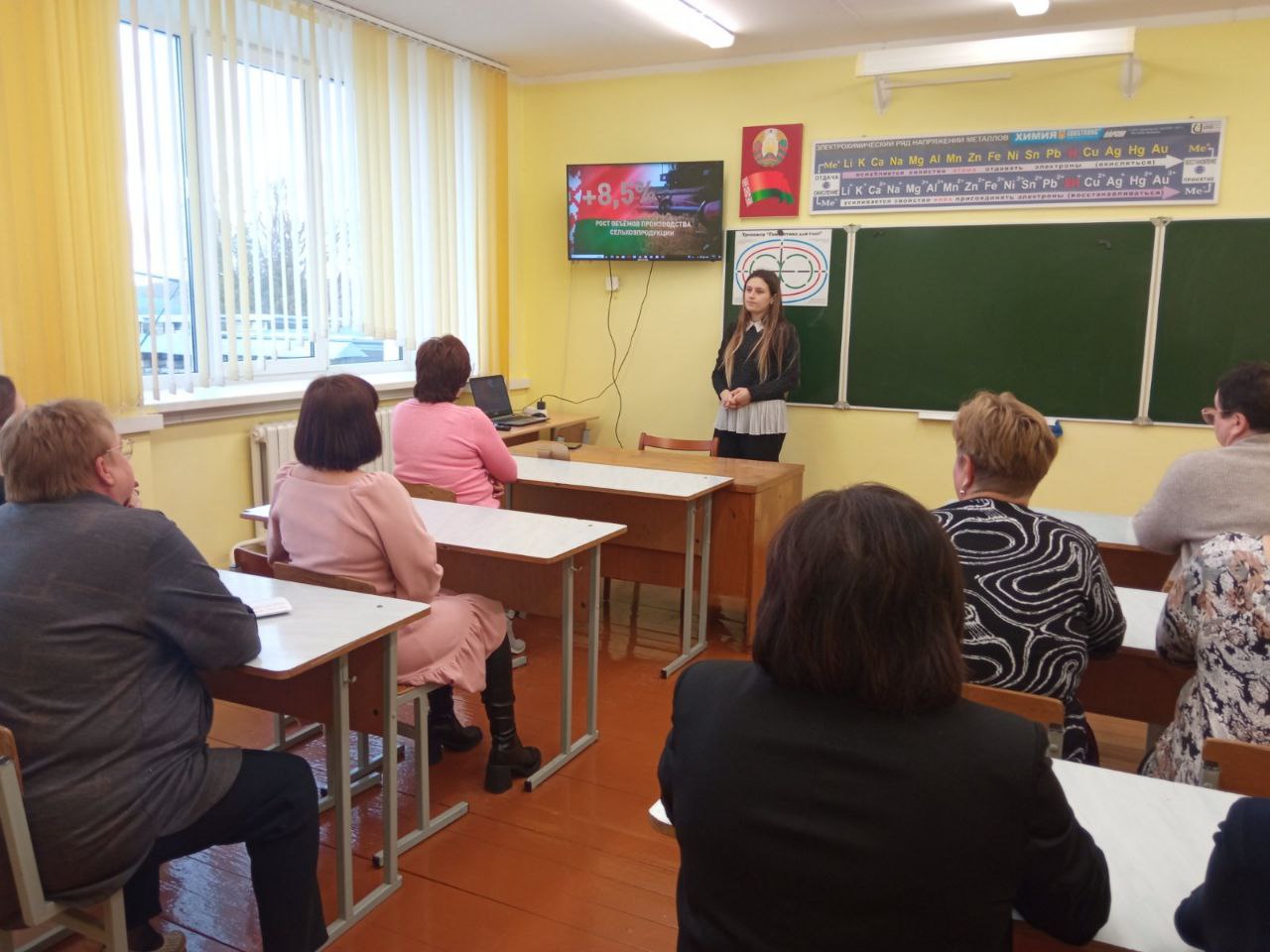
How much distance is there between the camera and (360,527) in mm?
2496

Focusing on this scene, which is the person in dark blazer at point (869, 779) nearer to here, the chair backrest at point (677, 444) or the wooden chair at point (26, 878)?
the wooden chair at point (26, 878)

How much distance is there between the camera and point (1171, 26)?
4746mm

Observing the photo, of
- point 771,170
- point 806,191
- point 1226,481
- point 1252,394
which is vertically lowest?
point 1226,481

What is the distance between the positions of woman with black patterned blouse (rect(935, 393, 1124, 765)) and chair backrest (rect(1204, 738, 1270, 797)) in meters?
0.39

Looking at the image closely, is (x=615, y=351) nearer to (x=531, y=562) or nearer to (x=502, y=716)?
(x=531, y=562)

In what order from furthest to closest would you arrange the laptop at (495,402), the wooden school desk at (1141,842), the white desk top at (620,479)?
the laptop at (495,402)
the white desk top at (620,479)
the wooden school desk at (1141,842)

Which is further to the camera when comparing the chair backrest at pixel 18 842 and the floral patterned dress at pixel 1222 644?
the floral patterned dress at pixel 1222 644

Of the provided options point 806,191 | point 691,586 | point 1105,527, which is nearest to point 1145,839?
point 1105,527

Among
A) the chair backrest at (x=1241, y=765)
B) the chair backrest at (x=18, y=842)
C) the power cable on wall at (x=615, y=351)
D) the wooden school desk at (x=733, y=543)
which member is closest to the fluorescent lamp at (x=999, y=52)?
the power cable on wall at (x=615, y=351)

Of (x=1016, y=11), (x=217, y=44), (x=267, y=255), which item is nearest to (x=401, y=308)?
(x=267, y=255)

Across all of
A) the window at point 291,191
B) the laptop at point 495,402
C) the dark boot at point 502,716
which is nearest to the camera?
the dark boot at point 502,716

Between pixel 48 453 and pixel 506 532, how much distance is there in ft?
4.98

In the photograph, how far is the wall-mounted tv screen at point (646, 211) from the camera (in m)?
5.85

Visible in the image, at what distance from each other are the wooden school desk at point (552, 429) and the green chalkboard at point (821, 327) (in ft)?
3.66
